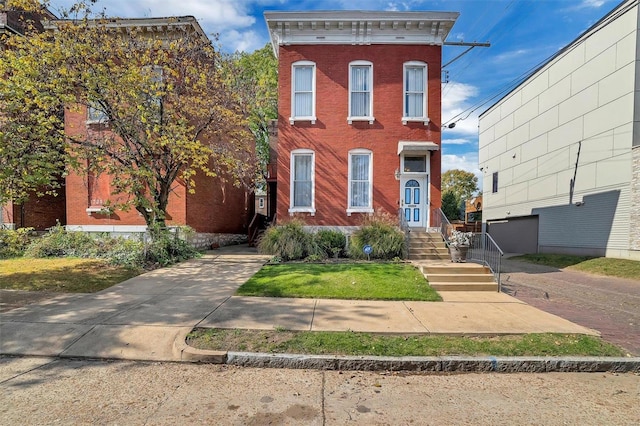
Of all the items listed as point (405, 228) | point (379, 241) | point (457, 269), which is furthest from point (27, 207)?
point (457, 269)

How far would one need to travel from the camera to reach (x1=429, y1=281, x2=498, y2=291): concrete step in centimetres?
792

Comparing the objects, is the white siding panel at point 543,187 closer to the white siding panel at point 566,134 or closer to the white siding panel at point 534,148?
the white siding panel at point 534,148

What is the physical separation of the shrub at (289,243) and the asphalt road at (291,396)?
6809 mm

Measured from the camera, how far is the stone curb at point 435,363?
4125mm

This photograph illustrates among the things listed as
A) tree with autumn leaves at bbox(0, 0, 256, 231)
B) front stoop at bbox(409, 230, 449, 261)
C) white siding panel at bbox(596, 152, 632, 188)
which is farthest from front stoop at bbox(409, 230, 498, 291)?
white siding panel at bbox(596, 152, 632, 188)

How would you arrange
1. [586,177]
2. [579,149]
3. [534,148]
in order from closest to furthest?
[586,177], [579,149], [534,148]

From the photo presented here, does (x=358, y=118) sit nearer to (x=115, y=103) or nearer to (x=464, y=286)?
(x=464, y=286)

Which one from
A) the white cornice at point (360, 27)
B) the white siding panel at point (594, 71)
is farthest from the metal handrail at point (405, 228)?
the white siding panel at point (594, 71)

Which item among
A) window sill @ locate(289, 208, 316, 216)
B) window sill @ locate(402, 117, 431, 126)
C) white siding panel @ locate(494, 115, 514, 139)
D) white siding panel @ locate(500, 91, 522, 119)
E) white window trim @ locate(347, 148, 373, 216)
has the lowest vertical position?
window sill @ locate(289, 208, 316, 216)

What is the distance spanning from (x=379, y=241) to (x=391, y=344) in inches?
252

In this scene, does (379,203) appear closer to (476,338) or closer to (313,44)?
(313,44)

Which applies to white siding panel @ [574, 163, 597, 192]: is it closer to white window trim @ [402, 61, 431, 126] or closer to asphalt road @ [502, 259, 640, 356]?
asphalt road @ [502, 259, 640, 356]

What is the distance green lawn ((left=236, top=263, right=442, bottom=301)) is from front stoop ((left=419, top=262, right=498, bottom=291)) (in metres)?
0.30

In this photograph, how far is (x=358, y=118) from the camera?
13.3 meters
